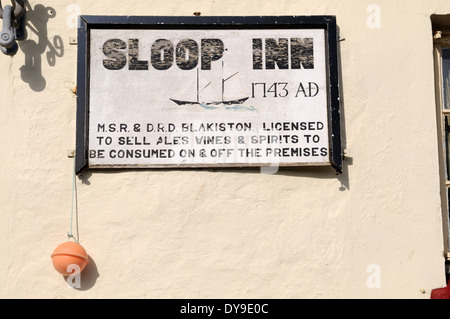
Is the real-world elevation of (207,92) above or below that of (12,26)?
below

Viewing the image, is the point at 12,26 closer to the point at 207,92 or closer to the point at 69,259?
the point at 207,92

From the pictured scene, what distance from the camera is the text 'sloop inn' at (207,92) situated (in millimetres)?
3900

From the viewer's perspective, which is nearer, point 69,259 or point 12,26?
point 69,259

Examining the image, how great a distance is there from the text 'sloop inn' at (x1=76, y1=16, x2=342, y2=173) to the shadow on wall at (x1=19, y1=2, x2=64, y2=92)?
0.68ft

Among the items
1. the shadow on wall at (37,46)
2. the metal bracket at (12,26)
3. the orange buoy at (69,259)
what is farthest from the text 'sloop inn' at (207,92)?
the orange buoy at (69,259)

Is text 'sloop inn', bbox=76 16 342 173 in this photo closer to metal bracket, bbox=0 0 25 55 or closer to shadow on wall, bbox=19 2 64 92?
shadow on wall, bbox=19 2 64 92

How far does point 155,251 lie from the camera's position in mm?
3832

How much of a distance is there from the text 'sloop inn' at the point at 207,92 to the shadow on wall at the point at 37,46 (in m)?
0.21

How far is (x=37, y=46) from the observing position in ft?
13.3

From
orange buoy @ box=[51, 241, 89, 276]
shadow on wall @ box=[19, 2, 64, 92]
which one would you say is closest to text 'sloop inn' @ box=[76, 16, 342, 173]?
shadow on wall @ box=[19, 2, 64, 92]

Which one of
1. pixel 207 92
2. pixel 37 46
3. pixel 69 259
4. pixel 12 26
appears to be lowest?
pixel 69 259

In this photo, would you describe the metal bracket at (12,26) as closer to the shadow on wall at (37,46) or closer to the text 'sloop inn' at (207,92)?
the shadow on wall at (37,46)

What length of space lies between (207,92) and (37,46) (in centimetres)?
121

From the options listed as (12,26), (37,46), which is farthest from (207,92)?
(12,26)
